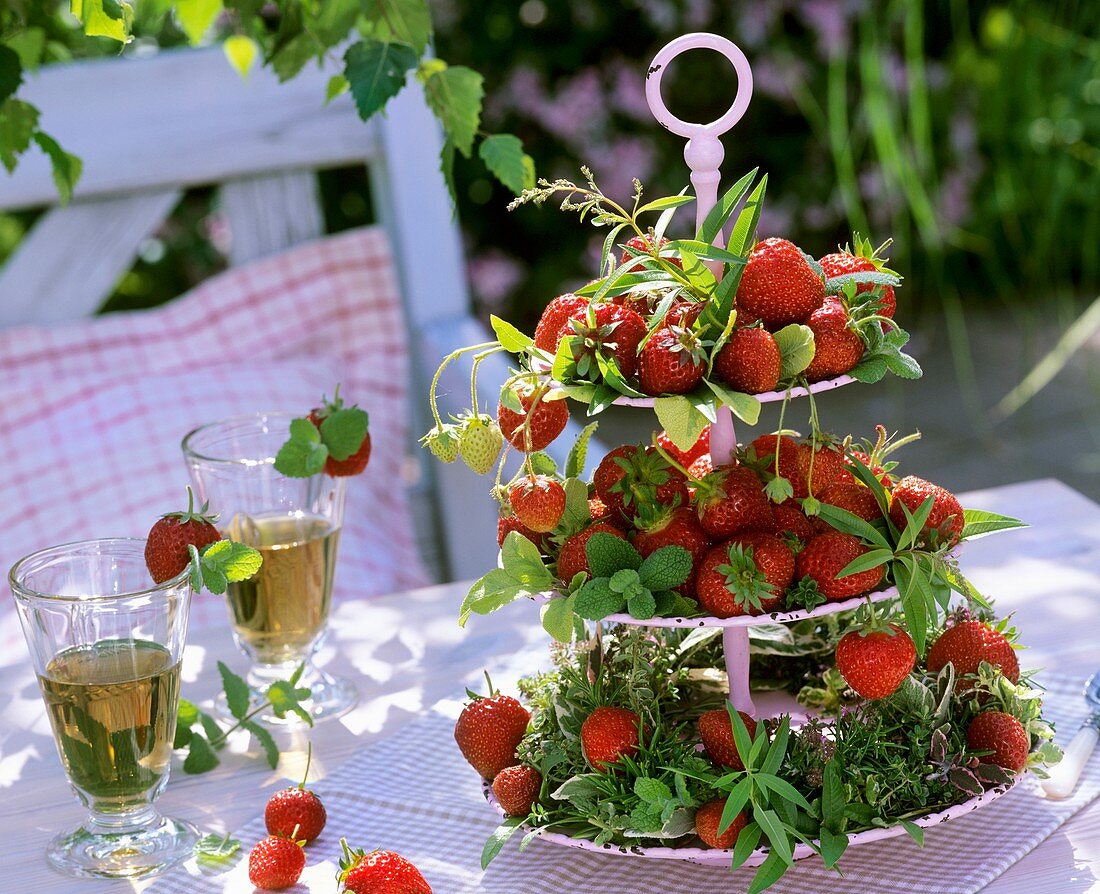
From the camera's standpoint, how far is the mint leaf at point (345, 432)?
100 cm

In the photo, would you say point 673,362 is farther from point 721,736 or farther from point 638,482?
point 721,736

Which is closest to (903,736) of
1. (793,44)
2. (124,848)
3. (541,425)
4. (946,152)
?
(541,425)

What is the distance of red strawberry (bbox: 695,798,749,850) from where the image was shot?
0.74m

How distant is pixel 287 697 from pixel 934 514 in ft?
1.59

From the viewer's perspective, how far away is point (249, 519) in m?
1.04

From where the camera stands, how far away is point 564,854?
2.74 feet

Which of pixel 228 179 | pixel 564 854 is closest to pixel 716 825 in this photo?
pixel 564 854

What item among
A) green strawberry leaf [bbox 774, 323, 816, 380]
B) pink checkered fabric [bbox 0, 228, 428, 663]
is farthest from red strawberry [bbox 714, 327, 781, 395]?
pink checkered fabric [bbox 0, 228, 428, 663]

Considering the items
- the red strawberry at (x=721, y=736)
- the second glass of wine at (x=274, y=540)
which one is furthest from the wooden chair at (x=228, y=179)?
the red strawberry at (x=721, y=736)

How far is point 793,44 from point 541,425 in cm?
299

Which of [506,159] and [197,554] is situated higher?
[506,159]

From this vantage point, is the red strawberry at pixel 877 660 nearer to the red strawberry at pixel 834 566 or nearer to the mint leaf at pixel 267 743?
the red strawberry at pixel 834 566

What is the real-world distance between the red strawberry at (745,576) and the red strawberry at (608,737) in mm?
86

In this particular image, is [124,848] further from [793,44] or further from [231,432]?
[793,44]
